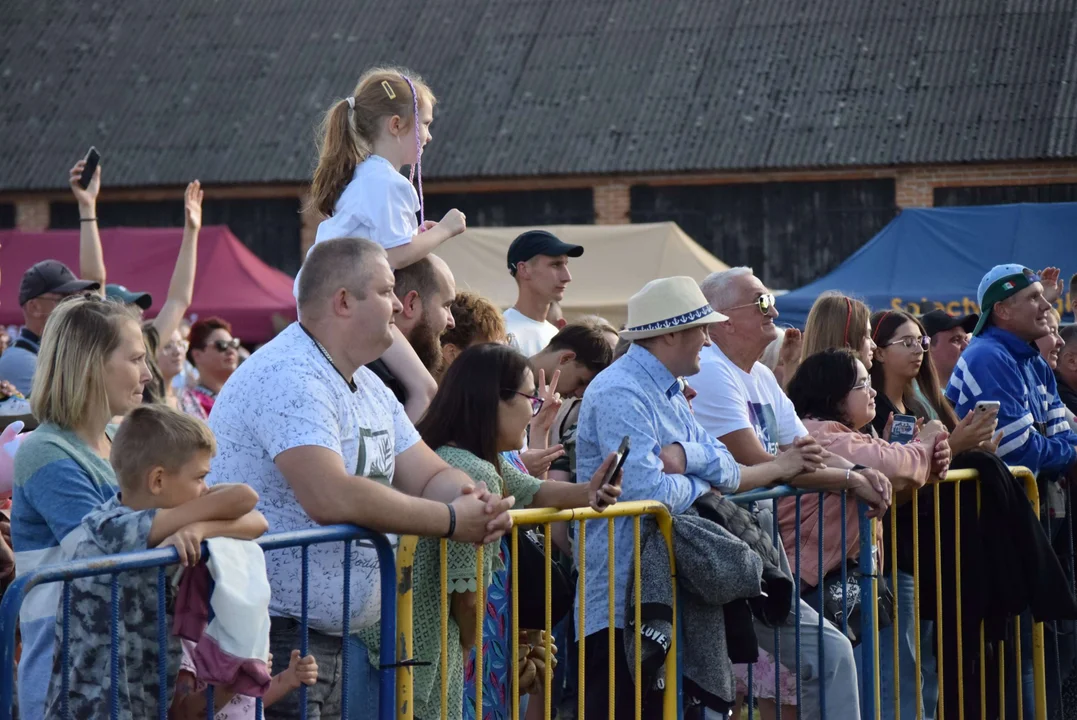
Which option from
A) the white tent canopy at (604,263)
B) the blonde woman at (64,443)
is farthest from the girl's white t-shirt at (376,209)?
the white tent canopy at (604,263)

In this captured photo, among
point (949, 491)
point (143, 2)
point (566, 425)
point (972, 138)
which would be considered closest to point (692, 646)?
point (566, 425)

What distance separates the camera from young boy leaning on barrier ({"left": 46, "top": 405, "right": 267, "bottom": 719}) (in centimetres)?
332

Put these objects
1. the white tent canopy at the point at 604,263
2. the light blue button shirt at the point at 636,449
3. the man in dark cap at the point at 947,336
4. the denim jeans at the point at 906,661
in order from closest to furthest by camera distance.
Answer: the light blue button shirt at the point at 636,449, the denim jeans at the point at 906,661, the man in dark cap at the point at 947,336, the white tent canopy at the point at 604,263

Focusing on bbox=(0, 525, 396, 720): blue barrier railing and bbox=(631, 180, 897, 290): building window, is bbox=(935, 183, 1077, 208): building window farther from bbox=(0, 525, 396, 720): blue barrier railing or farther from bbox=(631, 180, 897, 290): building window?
bbox=(0, 525, 396, 720): blue barrier railing

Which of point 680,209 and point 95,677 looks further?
point 680,209

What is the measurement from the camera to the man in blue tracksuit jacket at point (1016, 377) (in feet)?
22.3

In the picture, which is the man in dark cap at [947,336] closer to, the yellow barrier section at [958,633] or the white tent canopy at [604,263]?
the yellow barrier section at [958,633]

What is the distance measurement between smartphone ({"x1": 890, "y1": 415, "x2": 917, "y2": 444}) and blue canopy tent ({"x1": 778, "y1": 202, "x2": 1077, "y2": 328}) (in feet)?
31.6

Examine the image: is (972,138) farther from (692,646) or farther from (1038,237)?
(692,646)

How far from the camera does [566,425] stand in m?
5.94

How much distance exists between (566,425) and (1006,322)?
8.34ft

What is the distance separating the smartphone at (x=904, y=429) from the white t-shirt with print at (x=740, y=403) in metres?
0.35

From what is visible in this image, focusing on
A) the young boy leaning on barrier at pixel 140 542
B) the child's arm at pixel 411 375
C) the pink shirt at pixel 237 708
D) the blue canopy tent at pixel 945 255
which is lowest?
the pink shirt at pixel 237 708

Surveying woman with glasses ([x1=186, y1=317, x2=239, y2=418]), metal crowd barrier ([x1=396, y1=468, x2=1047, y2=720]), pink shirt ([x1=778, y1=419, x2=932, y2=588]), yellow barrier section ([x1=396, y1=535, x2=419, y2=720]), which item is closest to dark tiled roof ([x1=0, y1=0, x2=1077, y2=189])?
woman with glasses ([x1=186, y1=317, x2=239, y2=418])
